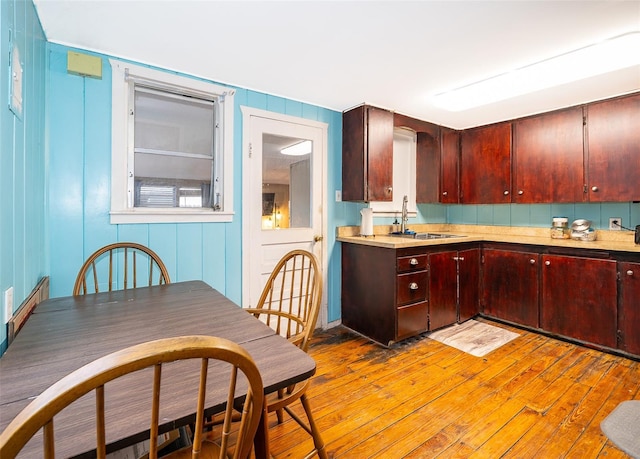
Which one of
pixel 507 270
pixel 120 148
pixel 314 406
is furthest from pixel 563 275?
A: pixel 120 148

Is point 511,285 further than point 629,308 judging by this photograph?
Yes

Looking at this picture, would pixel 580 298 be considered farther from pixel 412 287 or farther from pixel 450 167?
pixel 450 167

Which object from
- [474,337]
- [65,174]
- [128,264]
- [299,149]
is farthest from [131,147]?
[474,337]

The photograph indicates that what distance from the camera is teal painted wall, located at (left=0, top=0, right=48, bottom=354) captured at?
43.1 inches

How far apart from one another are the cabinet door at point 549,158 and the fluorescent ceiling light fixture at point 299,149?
2.14m

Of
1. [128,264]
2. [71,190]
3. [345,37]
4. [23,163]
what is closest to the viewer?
[23,163]

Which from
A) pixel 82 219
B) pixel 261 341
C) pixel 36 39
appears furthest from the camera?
pixel 82 219

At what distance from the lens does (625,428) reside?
3.38ft

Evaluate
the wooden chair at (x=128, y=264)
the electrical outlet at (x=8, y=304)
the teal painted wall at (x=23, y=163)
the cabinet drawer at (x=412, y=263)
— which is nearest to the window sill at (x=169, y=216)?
the wooden chair at (x=128, y=264)

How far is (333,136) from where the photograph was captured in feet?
10.2

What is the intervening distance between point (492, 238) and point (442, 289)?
2.58 feet

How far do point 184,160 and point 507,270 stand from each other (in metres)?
3.08

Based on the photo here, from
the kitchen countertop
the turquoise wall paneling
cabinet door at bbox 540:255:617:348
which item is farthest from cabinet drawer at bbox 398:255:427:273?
the turquoise wall paneling

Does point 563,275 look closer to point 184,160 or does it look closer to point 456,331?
point 456,331
